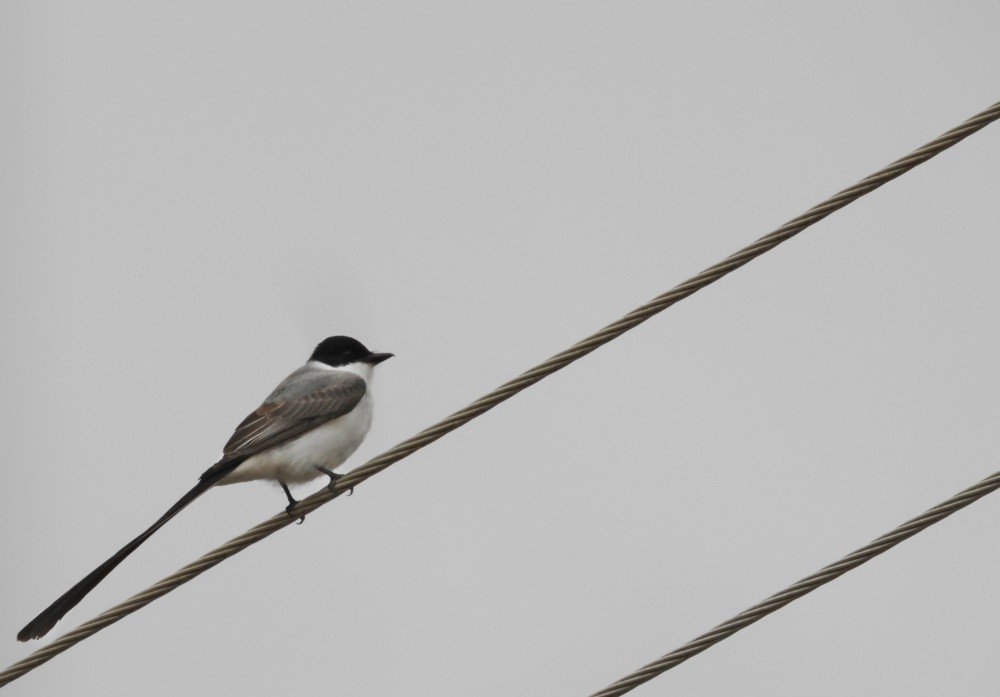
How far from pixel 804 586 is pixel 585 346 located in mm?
1276

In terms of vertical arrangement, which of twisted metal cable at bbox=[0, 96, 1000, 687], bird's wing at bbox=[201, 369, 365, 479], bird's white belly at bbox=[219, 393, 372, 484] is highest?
bird's wing at bbox=[201, 369, 365, 479]

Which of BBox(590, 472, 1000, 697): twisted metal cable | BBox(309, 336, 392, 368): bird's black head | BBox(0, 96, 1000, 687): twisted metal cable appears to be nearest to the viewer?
BBox(590, 472, 1000, 697): twisted metal cable

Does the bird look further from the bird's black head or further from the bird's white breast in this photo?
the bird's black head

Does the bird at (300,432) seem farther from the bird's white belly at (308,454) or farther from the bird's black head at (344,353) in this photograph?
the bird's black head at (344,353)

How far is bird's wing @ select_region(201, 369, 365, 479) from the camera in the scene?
7.97m

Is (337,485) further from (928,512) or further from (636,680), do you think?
(928,512)

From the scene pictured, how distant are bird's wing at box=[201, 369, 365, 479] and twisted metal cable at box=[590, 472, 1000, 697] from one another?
3461 mm

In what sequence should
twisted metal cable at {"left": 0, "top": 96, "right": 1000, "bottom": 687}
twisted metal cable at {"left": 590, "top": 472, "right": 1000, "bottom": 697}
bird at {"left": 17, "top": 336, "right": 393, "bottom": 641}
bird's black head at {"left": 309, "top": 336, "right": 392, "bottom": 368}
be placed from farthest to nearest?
bird's black head at {"left": 309, "top": 336, "right": 392, "bottom": 368}
bird at {"left": 17, "top": 336, "right": 393, "bottom": 641}
twisted metal cable at {"left": 0, "top": 96, "right": 1000, "bottom": 687}
twisted metal cable at {"left": 590, "top": 472, "right": 1000, "bottom": 697}

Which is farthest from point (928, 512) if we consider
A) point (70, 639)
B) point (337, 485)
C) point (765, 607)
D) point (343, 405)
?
point (343, 405)

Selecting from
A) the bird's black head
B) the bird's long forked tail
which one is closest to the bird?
the bird's black head

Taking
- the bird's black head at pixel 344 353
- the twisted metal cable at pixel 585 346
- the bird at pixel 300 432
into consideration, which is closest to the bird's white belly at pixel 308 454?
the bird at pixel 300 432

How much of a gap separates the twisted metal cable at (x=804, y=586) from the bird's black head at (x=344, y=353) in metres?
4.58

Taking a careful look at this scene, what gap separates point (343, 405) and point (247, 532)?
2632 millimetres

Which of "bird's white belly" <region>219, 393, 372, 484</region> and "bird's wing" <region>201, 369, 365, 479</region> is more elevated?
"bird's wing" <region>201, 369, 365, 479</region>
